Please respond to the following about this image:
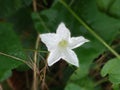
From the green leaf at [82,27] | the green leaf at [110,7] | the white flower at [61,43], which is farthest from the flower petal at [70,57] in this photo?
the green leaf at [110,7]

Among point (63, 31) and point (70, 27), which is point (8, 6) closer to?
point (70, 27)

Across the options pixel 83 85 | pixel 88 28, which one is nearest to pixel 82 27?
pixel 88 28

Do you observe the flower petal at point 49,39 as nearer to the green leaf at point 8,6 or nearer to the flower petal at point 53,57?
the flower petal at point 53,57

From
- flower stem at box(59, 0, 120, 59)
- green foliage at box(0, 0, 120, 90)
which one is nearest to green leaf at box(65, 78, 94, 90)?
green foliage at box(0, 0, 120, 90)

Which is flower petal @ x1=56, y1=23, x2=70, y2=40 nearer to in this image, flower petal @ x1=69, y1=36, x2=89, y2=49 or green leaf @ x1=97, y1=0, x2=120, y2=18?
flower petal @ x1=69, y1=36, x2=89, y2=49

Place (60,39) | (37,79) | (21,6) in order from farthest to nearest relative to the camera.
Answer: (21,6) < (37,79) < (60,39)

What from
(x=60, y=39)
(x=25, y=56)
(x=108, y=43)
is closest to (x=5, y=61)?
(x=25, y=56)

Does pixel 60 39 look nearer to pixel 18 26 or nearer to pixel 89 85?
pixel 89 85
